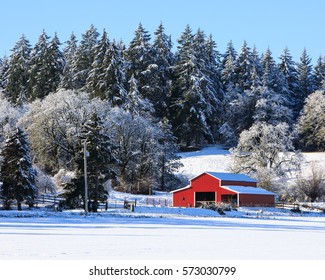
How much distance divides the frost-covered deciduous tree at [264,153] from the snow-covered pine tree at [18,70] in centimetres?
3788

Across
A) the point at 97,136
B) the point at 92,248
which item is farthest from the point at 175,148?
the point at 92,248

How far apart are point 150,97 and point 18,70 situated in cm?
2393

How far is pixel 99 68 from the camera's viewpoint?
82.8 m

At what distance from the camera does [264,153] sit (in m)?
75.3

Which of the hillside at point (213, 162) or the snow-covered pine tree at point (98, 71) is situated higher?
the snow-covered pine tree at point (98, 71)

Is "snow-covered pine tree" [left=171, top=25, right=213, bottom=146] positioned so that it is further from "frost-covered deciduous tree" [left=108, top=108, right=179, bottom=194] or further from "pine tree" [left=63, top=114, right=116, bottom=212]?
"pine tree" [left=63, top=114, right=116, bottom=212]

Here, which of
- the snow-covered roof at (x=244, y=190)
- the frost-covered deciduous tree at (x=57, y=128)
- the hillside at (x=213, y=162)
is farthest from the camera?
the hillside at (x=213, y=162)

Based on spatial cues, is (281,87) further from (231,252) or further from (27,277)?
(27,277)

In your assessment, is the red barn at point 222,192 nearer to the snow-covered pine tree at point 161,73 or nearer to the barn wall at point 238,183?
the barn wall at point 238,183

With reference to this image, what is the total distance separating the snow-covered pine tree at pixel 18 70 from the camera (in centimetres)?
9175

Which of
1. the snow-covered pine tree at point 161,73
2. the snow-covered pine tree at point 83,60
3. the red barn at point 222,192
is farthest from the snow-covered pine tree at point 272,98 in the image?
the snow-covered pine tree at point 83,60

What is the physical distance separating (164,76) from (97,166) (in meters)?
47.1

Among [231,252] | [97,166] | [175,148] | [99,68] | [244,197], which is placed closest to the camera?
[231,252]

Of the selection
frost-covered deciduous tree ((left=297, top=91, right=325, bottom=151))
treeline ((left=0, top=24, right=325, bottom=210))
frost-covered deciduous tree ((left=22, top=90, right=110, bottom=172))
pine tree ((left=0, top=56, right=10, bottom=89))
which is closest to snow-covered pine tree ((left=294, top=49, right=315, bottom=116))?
treeline ((left=0, top=24, right=325, bottom=210))
